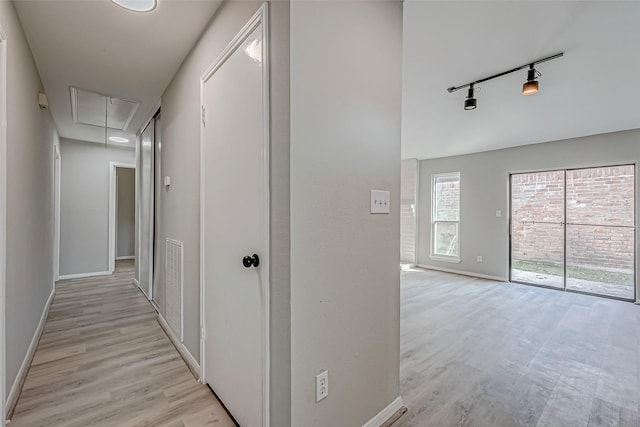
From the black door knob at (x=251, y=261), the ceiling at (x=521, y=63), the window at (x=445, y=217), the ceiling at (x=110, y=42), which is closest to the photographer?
the black door knob at (x=251, y=261)

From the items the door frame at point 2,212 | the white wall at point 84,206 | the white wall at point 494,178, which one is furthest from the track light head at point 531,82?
the white wall at point 84,206

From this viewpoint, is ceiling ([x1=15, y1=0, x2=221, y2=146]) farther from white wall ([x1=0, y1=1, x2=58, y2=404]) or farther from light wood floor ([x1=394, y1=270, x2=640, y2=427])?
light wood floor ([x1=394, y1=270, x2=640, y2=427])

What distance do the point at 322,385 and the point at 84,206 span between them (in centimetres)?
572

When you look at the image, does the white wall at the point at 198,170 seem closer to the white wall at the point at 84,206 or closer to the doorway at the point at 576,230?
the white wall at the point at 84,206

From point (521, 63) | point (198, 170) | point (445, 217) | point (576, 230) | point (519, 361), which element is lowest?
point (519, 361)

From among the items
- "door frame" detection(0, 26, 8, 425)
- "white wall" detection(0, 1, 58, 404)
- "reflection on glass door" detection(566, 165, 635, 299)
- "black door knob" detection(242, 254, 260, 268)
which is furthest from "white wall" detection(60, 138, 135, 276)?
"reflection on glass door" detection(566, 165, 635, 299)

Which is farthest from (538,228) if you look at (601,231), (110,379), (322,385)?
(110,379)

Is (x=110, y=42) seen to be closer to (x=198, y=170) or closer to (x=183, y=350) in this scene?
(x=198, y=170)

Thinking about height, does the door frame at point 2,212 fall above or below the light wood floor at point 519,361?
above

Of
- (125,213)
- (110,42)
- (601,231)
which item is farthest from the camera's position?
(125,213)

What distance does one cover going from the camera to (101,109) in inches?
136

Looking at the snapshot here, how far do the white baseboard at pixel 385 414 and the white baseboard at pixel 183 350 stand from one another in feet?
4.09

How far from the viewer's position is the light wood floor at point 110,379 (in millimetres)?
1647

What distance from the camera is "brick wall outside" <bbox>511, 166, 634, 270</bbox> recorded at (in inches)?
158
